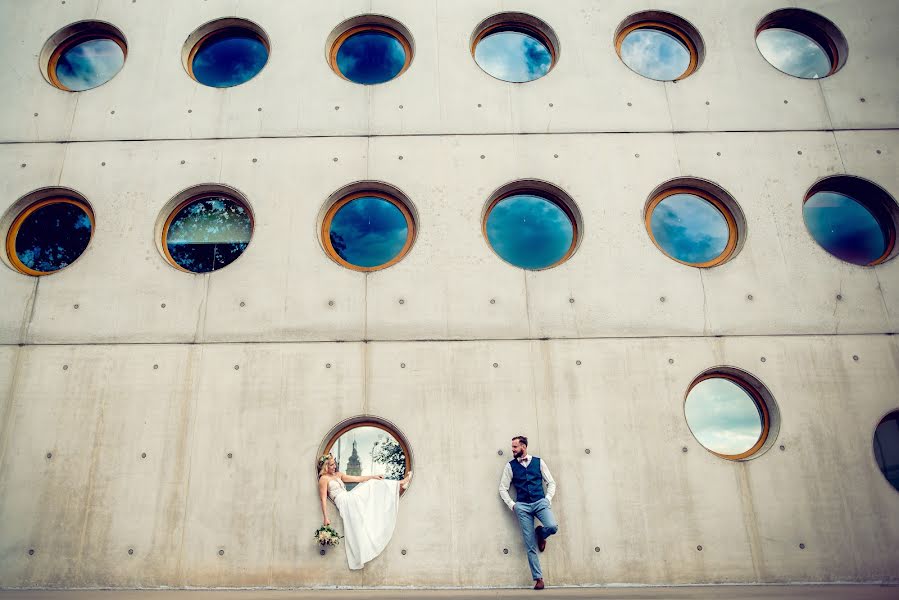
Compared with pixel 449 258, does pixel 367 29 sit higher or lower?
higher

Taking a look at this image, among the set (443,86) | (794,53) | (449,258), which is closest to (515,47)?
(443,86)

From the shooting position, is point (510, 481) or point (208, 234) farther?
point (208, 234)

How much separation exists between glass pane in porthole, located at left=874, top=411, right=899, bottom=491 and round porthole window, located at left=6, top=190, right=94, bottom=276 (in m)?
11.9

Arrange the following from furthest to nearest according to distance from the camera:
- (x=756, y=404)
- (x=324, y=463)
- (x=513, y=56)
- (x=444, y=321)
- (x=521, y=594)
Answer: (x=513, y=56)
(x=444, y=321)
(x=756, y=404)
(x=324, y=463)
(x=521, y=594)

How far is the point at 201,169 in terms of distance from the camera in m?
8.68

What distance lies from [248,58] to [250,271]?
4031mm

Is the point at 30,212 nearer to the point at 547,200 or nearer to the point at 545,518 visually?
the point at 547,200

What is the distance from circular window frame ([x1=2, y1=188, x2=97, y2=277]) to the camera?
27.4 ft

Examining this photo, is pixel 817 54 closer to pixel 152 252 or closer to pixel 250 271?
pixel 250 271

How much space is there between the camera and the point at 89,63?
9.52 meters

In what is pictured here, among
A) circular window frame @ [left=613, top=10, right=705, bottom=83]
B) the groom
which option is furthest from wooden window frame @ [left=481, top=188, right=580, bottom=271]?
the groom

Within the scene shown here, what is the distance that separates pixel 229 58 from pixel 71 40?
9.73 feet

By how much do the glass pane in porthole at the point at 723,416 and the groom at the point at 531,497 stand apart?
233cm

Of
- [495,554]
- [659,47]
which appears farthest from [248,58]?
[495,554]
